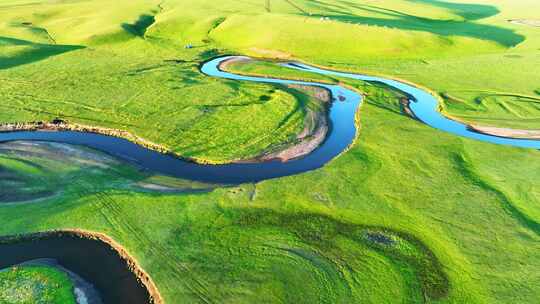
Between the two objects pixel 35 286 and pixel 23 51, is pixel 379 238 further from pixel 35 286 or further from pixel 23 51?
pixel 23 51

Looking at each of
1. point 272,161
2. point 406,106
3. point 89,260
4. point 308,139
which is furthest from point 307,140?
point 89,260

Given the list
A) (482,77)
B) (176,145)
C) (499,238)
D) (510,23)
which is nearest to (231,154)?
(176,145)

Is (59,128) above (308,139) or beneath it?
beneath

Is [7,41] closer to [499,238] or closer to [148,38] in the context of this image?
[148,38]

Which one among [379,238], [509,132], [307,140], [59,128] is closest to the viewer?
[379,238]

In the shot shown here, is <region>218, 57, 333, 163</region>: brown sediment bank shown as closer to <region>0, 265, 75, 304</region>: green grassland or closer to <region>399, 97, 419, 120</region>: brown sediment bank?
<region>399, 97, 419, 120</region>: brown sediment bank

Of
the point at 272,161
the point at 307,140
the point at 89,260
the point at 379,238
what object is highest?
the point at 307,140

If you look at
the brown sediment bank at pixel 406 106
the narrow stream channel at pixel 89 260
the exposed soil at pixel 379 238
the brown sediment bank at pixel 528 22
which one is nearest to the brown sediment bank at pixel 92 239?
the narrow stream channel at pixel 89 260
